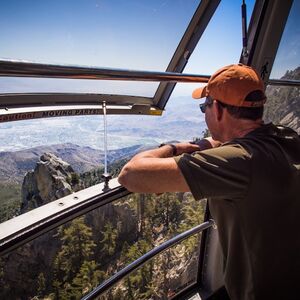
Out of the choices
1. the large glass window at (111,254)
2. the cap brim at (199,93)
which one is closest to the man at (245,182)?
the cap brim at (199,93)

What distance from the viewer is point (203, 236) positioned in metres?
1.99

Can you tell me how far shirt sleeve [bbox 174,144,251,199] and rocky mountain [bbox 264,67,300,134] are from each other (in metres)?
1.47

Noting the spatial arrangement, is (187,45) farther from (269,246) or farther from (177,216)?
(269,246)

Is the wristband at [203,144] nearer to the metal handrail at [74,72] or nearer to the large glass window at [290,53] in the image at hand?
the metal handrail at [74,72]

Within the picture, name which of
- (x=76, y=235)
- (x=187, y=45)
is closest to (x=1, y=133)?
(x=76, y=235)

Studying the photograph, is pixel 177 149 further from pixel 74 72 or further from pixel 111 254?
pixel 111 254

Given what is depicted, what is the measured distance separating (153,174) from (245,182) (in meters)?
0.29

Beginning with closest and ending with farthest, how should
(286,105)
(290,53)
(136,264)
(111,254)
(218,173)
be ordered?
1. (218,173)
2. (136,264)
3. (111,254)
4. (290,53)
5. (286,105)

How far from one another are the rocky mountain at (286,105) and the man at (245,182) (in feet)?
4.04

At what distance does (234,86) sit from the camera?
1057mm

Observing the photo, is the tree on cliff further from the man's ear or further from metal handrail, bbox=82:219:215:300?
the man's ear

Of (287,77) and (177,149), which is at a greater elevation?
(287,77)

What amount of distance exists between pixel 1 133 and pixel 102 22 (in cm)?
119

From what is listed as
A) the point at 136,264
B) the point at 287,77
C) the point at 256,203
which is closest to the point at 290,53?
the point at 287,77
